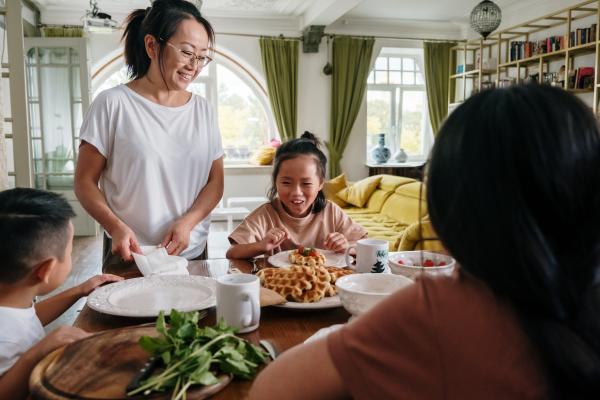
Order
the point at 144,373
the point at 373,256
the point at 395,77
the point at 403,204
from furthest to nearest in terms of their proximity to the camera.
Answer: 1. the point at 395,77
2. the point at 403,204
3. the point at 373,256
4. the point at 144,373

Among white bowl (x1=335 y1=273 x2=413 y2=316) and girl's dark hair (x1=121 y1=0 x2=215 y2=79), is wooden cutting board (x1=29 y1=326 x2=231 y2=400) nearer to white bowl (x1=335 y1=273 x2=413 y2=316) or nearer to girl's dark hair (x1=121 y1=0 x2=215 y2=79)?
white bowl (x1=335 y1=273 x2=413 y2=316)

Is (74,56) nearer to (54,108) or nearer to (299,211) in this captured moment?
(54,108)

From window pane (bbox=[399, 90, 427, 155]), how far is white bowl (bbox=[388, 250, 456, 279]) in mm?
6937

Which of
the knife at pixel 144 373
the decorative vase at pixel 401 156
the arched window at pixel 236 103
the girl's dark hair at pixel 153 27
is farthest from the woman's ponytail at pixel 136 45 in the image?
the decorative vase at pixel 401 156

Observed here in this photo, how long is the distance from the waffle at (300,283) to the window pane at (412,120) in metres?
7.20

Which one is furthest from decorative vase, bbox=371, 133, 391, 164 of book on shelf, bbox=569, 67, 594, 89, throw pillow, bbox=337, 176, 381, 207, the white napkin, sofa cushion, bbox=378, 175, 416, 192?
the white napkin

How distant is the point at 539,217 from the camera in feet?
1.56

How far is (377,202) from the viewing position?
18.6 feet

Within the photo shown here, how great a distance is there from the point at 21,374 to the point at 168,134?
95 cm

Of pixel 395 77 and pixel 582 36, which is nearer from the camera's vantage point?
pixel 582 36

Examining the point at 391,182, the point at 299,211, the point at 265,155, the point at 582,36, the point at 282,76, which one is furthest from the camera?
the point at 265,155

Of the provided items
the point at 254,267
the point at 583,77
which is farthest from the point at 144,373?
the point at 583,77

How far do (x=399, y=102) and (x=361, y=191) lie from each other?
104 inches

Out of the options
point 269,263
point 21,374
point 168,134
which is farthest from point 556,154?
point 168,134
